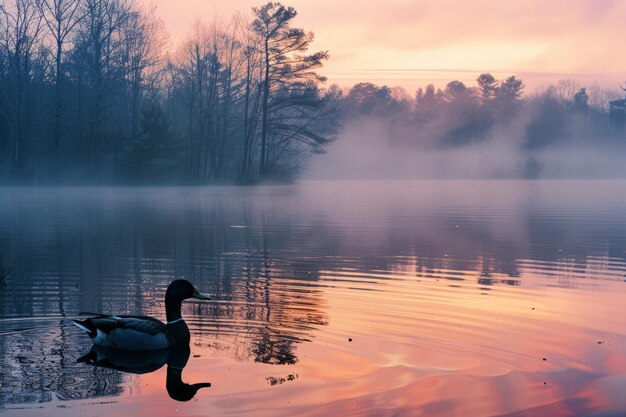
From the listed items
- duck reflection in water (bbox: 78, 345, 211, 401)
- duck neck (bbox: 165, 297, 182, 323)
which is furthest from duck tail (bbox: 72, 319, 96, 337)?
duck neck (bbox: 165, 297, 182, 323)

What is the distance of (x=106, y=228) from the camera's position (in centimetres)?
2930

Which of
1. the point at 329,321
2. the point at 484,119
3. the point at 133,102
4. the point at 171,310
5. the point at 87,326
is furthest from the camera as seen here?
the point at 484,119

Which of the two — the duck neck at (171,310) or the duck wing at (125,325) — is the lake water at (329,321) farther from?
the duck neck at (171,310)

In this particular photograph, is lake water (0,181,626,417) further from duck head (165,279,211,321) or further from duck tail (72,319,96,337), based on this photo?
duck head (165,279,211,321)

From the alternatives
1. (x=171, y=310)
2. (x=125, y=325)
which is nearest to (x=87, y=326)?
(x=125, y=325)

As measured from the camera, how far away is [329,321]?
1252 cm

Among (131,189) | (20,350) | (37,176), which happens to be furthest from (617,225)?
(37,176)

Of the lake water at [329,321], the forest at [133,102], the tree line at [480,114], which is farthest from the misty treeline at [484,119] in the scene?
the lake water at [329,321]

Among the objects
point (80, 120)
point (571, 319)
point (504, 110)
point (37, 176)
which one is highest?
point (504, 110)

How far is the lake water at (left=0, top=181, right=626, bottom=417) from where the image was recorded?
28.7 feet

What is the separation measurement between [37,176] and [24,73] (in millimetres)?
7372

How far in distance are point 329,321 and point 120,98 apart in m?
62.1

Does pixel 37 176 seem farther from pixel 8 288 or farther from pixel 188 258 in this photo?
pixel 8 288

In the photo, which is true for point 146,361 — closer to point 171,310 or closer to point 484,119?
point 171,310
